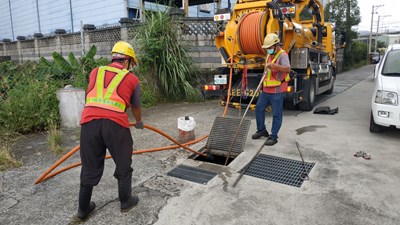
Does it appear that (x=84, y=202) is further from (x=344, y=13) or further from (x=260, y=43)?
(x=344, y=13)

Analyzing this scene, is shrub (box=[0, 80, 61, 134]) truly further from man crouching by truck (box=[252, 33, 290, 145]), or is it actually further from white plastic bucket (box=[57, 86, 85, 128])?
man crouching by truck (box=[252, 33, 290, 145])

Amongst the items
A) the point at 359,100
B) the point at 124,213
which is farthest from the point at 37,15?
the point at 124,213

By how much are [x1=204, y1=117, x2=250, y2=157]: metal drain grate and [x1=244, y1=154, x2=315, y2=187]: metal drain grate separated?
409mm

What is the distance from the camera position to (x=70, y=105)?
635cm

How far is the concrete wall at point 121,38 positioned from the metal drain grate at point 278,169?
5738 millimetres

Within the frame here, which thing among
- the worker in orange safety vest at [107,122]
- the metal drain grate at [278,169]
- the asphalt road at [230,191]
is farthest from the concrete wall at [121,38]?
the worker in orange safety vest at [107,122]

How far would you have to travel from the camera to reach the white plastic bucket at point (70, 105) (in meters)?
6.32

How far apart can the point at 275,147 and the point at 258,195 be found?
1785 mm

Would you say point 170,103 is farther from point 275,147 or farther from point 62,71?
point 275,147

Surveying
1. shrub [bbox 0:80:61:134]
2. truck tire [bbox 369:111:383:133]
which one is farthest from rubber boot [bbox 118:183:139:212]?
truck tire [bbox 369:111:383:133]

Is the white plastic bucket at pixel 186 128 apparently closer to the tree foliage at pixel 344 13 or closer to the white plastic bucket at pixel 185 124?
the white plastic bucket at pixel 185 124

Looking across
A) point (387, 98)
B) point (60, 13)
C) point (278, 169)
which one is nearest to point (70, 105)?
point (278, 169)

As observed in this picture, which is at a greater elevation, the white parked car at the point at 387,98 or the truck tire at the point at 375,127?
the white parked car at the point at 387,98

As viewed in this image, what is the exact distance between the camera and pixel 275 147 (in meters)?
5.18
